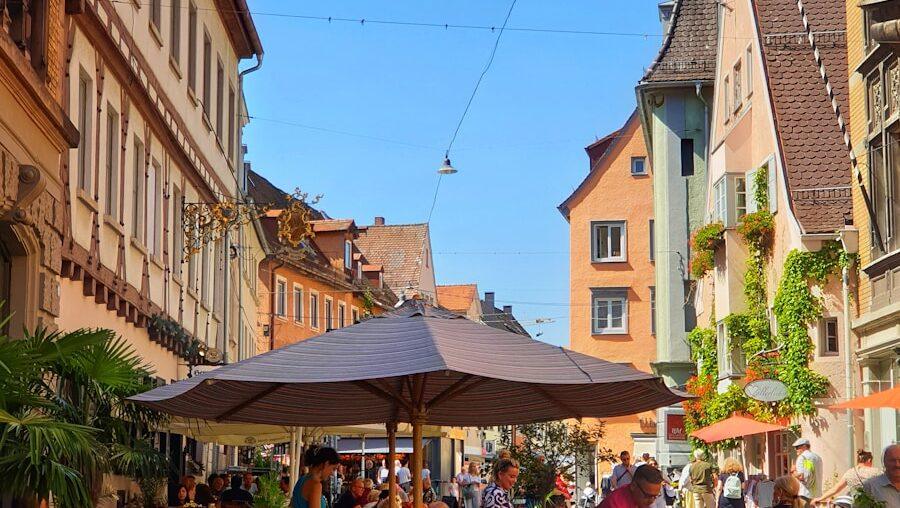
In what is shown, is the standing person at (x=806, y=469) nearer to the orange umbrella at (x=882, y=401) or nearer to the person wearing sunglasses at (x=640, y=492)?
the orange umbrella at (x=882, y=401)

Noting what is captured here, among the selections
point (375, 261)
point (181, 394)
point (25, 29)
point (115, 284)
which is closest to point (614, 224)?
point (375, 261)

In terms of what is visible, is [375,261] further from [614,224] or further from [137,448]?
→ [137,448]

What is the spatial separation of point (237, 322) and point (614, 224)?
2337 centimetres

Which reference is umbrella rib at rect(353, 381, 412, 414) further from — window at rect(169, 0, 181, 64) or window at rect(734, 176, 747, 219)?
window at rect(734, 176, 747, 219)

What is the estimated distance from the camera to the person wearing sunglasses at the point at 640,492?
8.64 metres

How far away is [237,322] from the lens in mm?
36812

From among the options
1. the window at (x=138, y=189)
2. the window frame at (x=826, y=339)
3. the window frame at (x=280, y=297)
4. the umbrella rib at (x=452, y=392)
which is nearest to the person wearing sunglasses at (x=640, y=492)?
the umbrella rib at (x=452, y=392)

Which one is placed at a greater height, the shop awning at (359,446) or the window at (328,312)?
the window at (328,312)

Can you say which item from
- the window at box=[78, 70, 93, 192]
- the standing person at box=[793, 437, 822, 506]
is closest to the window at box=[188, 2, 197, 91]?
the window at box=[78, 70, 93, 192]

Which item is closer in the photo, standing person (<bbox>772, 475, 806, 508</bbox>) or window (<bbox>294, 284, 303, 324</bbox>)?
standing person (<bbox>772, 475, 806, 508</bbox>)

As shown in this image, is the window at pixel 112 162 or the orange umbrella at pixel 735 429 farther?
the orange umbrella at pixel 735 429

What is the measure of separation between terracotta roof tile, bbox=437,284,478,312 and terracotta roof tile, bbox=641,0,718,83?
54847 millimetres

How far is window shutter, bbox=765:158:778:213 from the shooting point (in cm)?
3095

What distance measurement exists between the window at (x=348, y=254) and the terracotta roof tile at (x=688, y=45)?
73.0 feet
